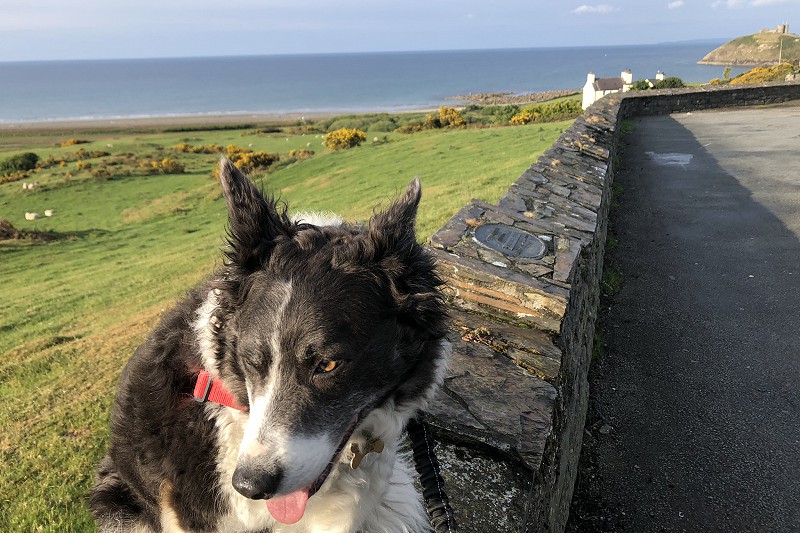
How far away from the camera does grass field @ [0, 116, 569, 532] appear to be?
428 cm

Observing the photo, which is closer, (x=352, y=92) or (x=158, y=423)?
(x=158, y=423)

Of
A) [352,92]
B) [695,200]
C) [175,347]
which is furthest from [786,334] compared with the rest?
[352,92]

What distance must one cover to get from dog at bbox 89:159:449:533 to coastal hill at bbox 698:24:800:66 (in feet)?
354

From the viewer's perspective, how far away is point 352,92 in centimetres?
14250

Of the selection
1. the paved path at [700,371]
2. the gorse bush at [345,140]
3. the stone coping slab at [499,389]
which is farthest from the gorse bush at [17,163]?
the stone coping slab at [499,389]

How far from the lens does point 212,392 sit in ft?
8.12

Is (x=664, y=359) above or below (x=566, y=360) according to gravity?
below

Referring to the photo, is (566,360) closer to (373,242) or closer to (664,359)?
(373,242)

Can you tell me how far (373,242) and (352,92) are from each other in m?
148

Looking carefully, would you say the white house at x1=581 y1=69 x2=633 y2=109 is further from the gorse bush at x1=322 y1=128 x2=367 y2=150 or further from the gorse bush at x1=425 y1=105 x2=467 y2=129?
the gorse bush at x1=322 y1=128 x2=367 y2=150

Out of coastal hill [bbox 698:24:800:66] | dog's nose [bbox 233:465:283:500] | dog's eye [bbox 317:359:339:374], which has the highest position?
coastal hill [bbox 698:24:800:66]

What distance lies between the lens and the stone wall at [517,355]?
8.29 feet

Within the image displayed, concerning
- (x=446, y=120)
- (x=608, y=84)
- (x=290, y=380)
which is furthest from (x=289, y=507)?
(x=608, y=84)

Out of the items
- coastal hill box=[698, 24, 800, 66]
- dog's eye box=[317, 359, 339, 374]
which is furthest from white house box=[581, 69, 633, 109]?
coastal hill box=[698, 24, 800, 66]
